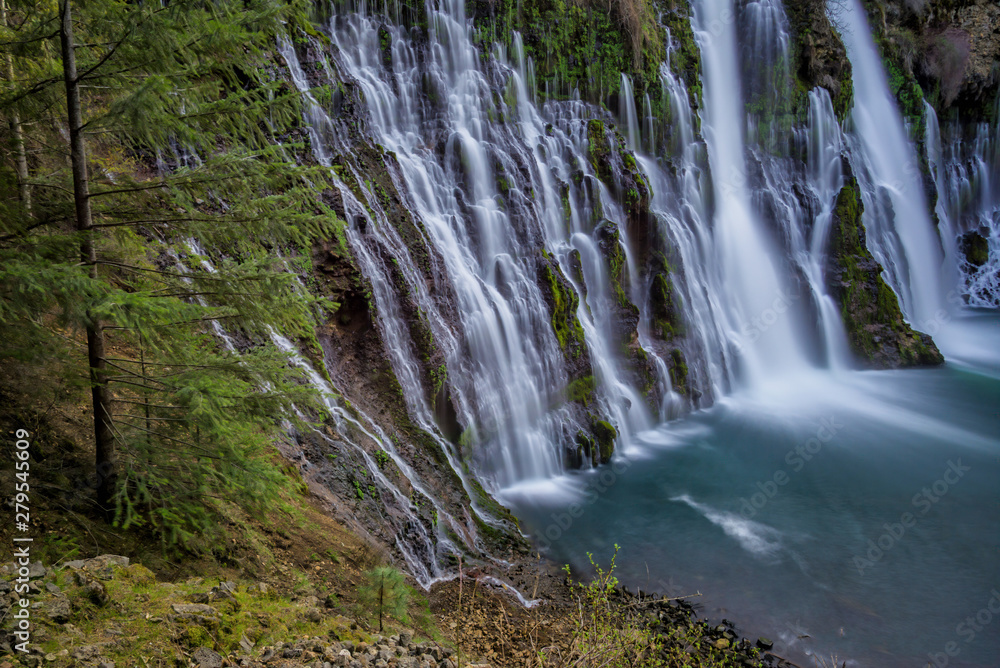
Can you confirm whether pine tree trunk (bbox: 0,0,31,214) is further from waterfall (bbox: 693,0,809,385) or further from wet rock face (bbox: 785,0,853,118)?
wet rock face (bbox: 785,0,853,118)

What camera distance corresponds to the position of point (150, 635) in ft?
10.3

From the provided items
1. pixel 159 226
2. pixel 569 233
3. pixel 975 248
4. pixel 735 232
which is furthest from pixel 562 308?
pixel 975 248

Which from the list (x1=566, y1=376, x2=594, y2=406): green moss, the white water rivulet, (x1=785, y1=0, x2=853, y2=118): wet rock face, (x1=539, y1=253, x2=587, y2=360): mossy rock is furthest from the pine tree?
(x1=785, y1=0, x2=853, y2=118): wet rock face

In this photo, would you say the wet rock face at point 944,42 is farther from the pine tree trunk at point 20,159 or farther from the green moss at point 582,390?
the pine tree trunk at point 20,159

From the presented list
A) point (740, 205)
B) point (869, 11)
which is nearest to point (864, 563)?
point (740, 205)

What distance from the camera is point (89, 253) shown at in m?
3.68

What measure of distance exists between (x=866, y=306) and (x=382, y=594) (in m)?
21.3

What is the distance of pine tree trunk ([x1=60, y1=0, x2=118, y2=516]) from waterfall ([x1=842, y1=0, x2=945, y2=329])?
87.1ft

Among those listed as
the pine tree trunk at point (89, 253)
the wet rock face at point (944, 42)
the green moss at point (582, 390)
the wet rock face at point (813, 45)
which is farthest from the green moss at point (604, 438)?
the wet rock face at point (944, 42)

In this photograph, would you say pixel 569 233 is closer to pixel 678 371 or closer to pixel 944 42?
pixel 678 371

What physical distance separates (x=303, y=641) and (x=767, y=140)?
930 inches

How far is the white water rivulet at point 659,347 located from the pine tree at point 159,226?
210cm

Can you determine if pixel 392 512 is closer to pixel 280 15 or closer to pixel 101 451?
pixel 101 451

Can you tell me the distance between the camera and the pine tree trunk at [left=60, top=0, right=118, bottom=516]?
3474 millimetres
